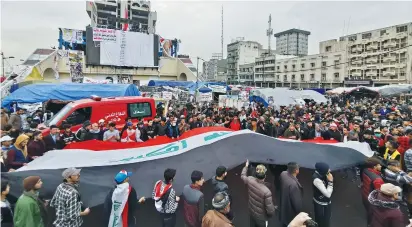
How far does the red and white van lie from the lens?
8.93 m

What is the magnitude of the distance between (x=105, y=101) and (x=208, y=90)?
11.2 metres

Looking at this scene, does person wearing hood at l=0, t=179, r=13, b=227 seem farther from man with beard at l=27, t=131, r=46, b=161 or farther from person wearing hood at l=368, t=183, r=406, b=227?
person wearing hood at l=368, t=183, r=406, b=227

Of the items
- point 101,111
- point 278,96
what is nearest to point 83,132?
point 101,111

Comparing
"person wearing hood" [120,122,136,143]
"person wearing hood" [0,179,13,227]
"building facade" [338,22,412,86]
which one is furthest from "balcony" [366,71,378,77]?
"person wearing hood" [0,179,13,227]

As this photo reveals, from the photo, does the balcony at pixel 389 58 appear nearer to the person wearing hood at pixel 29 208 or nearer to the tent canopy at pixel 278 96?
the tent canopy at pixel 278 96

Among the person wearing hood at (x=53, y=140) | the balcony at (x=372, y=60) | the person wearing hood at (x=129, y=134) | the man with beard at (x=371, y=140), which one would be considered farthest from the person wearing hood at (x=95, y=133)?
the balcony at (x=372, y=60)

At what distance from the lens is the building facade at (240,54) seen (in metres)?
105

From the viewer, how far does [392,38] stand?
54750 mm

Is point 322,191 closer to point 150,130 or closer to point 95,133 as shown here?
point 95,133

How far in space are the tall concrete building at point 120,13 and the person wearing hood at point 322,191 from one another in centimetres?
7357

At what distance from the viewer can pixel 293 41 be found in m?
149

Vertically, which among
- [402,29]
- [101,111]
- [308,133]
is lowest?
[308,133]

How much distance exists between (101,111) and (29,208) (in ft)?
21.1


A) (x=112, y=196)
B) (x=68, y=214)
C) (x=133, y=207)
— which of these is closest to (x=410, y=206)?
(x=133, y=207)
